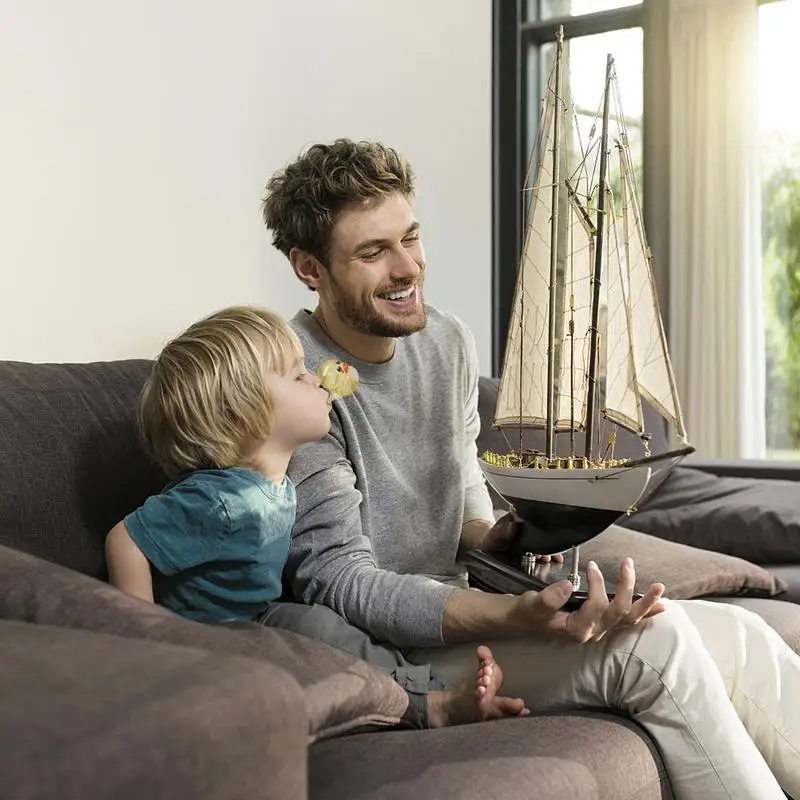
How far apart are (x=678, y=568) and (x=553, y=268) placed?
26.9 inches

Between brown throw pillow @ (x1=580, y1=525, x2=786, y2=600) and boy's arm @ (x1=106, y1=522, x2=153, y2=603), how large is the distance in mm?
789

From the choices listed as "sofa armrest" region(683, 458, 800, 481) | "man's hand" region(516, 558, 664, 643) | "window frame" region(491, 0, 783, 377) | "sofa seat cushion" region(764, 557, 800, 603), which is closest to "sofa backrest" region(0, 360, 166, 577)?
"man's hand" region(516, 558, 664, 643)

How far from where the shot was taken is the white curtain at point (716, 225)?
3.56 m

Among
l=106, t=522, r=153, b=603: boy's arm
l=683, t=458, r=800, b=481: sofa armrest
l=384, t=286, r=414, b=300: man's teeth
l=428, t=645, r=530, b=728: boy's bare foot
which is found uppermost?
l=384, t=286, r=414, b=300: man's teeth

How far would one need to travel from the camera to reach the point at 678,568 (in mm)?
1913

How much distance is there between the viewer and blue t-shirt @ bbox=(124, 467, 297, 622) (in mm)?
1355

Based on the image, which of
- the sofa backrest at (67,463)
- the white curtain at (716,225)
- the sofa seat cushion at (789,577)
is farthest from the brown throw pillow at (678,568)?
the white curtain at (716,225)

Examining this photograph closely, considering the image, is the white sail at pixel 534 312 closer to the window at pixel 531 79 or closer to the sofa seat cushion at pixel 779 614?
the sofa seat cushion at pixel 779 614

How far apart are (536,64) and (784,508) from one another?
2.24 metres

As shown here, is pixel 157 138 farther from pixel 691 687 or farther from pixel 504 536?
pixel 691 687

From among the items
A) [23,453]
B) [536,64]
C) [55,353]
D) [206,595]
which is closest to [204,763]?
[206,595]

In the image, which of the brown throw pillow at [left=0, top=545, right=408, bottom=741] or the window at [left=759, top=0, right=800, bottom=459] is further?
the window at [left=759, top=0, right=800, bottom=459]

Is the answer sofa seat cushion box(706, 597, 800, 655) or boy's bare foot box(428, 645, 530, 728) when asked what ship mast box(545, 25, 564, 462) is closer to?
boy's bare foot box(428, 645, 530, 728)

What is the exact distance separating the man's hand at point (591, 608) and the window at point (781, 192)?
7.85 ft
